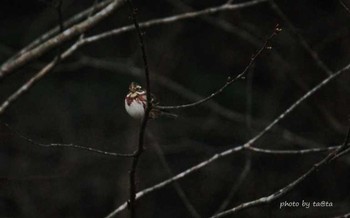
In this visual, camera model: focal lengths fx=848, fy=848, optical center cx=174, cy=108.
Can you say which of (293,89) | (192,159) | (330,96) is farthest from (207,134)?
(330,96)

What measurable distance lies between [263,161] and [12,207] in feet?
8.80

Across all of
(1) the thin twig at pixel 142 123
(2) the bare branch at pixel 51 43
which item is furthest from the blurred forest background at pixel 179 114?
(1) the thin twig at pixel 142 123

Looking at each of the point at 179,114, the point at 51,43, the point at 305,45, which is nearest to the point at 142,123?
the point at 51,43

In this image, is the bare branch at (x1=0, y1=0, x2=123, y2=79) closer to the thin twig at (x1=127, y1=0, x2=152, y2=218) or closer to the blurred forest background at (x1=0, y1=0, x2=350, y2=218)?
the thin twig at (x1=127, y1=0, x2=152, y2=218)

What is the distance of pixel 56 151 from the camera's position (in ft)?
31.2

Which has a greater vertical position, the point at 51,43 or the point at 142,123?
the point at 51,43

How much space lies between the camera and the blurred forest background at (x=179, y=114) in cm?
775

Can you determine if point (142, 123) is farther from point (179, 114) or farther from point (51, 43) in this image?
point (179, 114)

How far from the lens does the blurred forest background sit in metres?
7.75

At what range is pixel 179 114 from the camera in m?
8.09

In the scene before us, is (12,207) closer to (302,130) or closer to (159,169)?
(159,169)

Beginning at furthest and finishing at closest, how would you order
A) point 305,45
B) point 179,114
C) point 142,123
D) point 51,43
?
point 179,114
point 305,45
point 51,43
point 142,123

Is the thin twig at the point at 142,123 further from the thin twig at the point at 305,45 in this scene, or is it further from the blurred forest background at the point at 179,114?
the blurred forest background at the point at 179,114

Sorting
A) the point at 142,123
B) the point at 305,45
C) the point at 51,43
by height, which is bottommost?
the point at 142,123
